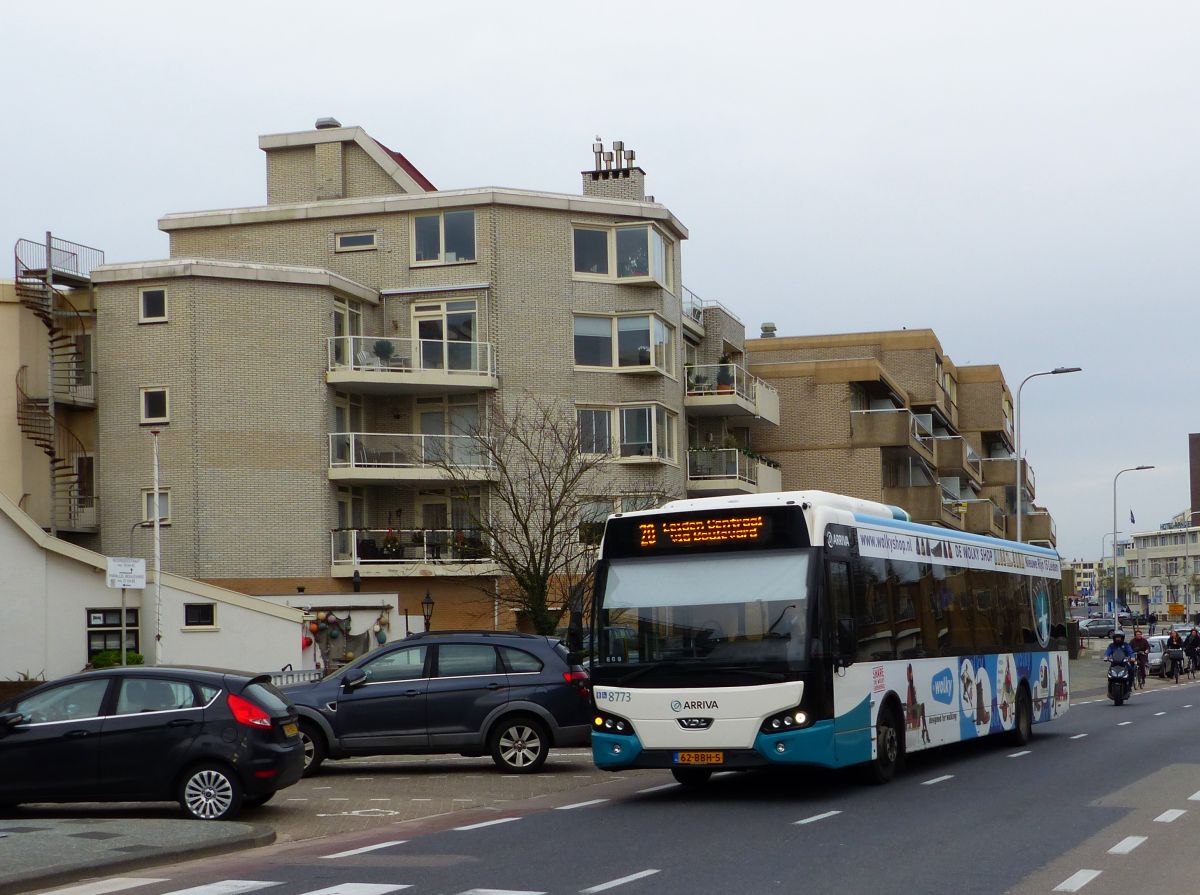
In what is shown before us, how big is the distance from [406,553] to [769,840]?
33.1 meters

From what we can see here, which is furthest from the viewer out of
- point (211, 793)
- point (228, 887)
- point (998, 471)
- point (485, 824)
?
point (998, 471)

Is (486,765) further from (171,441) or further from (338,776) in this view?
(171,441)

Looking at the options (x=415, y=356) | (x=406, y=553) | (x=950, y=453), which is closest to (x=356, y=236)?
(x=415, y=356)

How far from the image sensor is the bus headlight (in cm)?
1530

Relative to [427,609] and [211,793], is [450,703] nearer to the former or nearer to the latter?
[211,793]

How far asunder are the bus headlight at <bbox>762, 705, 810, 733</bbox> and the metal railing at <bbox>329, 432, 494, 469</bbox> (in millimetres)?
29300

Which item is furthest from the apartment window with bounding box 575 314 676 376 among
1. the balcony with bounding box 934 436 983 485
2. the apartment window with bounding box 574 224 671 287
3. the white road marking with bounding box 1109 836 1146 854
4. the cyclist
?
the white road marking with bounding box 1109 836 1146 854

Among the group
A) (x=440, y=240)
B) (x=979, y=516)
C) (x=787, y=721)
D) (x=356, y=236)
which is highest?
(x=356, y=236)

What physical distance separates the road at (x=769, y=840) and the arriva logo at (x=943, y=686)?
913mm

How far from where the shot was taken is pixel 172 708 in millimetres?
15078

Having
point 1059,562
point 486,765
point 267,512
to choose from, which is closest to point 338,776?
point 486,765

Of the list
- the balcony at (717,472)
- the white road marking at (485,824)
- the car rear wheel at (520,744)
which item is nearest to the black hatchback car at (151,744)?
the white road marking at (485,824)

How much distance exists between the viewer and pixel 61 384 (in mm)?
44094

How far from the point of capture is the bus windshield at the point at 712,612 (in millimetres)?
15586
